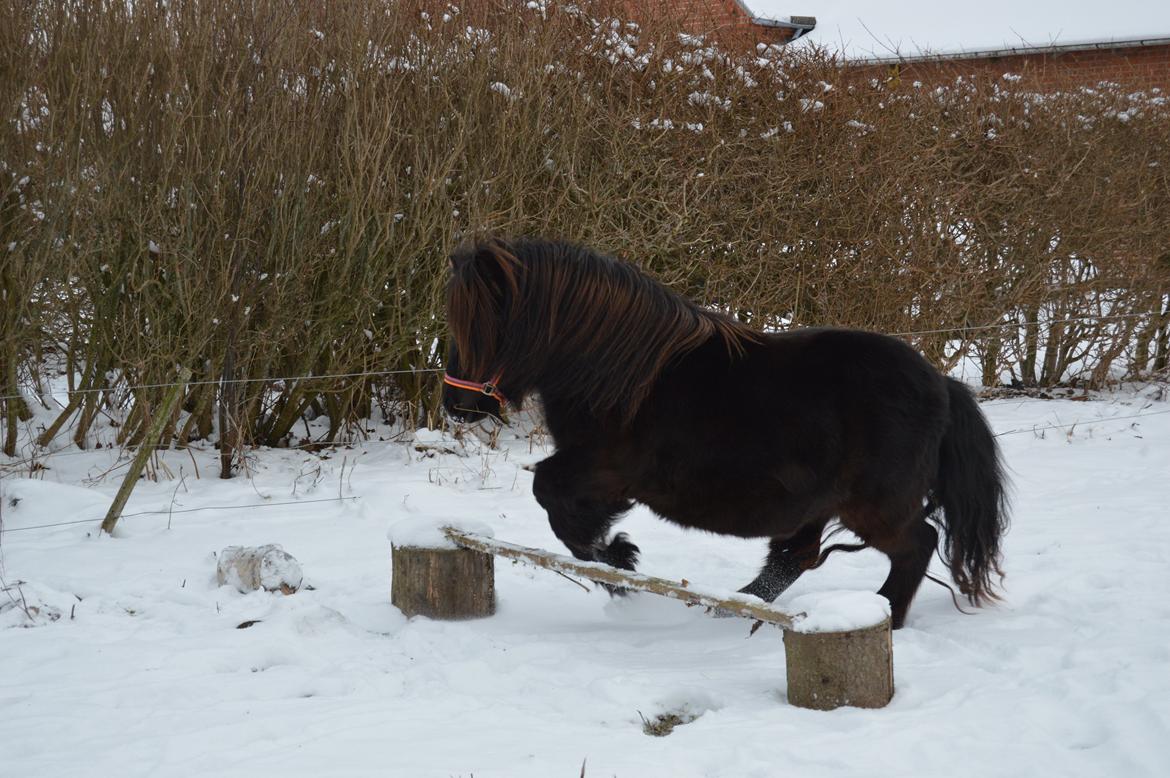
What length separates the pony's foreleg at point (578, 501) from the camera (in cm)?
381

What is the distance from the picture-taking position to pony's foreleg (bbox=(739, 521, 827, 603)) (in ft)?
14.3

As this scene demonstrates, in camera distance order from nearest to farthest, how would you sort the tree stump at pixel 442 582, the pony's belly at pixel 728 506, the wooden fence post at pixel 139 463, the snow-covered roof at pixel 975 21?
1. the pony's belly at pixel 728 506
2. the tree stump at pixel 442 582
3. the wooden fence post at pixel 139 463
4. the snow-covered roof at pixel 975 21

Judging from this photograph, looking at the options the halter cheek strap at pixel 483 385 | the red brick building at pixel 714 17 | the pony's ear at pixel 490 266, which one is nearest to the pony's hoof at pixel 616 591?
the halter cheek strap at pixel 483 385

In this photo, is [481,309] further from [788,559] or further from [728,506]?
[788,559]

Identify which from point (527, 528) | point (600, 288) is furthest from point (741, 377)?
point (527, 528)

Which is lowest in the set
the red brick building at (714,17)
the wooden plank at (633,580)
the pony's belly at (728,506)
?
the wooden plank at (633,580)

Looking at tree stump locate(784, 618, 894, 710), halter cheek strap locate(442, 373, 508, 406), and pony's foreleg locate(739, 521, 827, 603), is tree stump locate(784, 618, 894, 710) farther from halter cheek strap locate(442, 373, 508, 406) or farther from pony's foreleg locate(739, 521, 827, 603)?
halter cheek strap locate(442, 373, 508, 406)

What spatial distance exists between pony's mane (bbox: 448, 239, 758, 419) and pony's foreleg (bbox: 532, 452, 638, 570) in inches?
10.6

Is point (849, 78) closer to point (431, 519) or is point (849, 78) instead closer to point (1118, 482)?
Result: point (1118, 482)

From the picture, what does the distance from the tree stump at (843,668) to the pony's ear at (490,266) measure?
1.69 m

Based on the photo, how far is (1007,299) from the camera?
10414mm

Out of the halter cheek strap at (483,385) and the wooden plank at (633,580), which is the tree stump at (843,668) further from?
the halter cheek strap at (483,385)

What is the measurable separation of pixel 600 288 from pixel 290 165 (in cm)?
372

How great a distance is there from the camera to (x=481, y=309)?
3.81 meters
